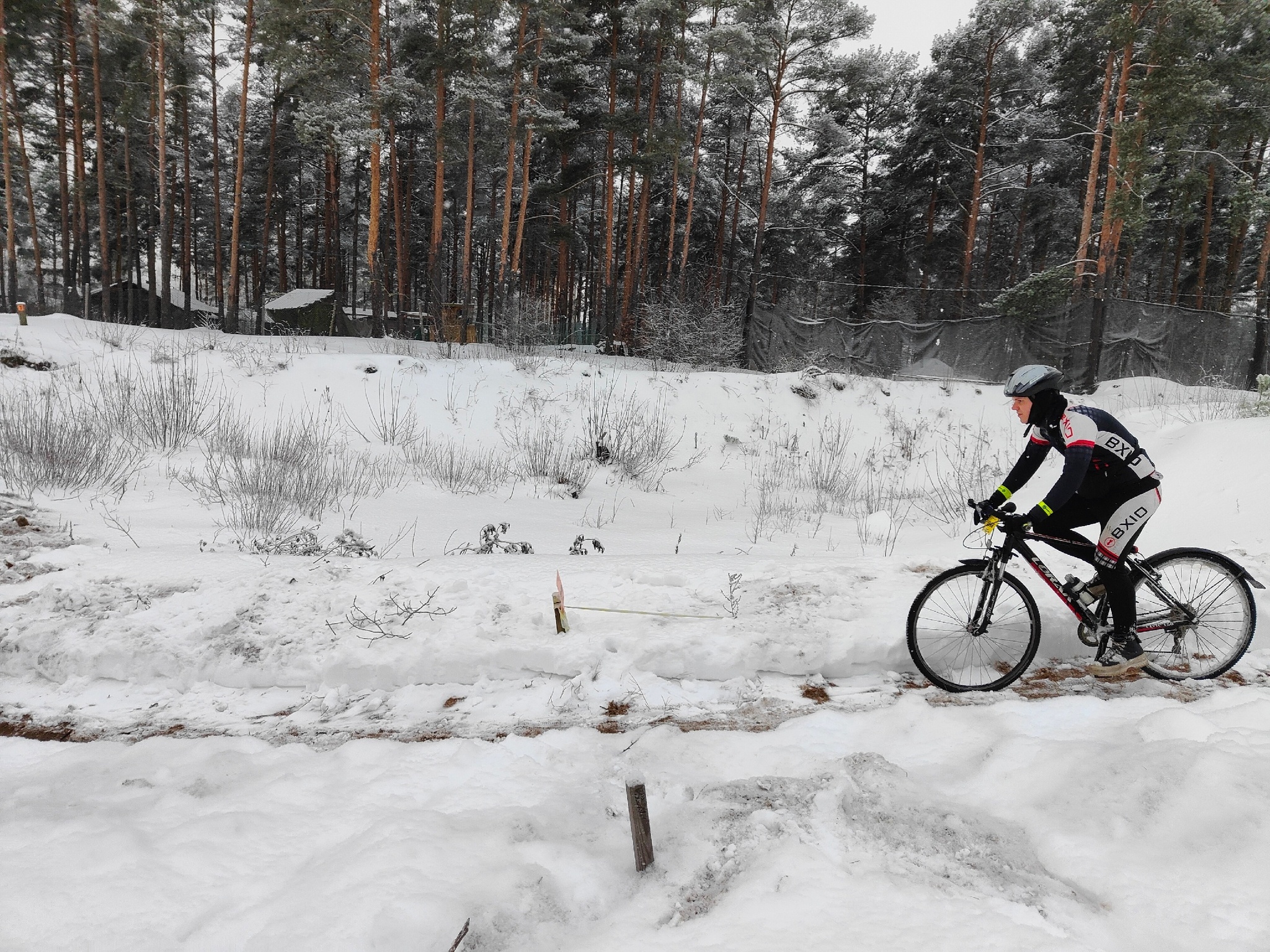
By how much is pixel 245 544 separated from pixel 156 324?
26.7 m

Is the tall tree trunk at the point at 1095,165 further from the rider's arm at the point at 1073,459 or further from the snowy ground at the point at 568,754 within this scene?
the rider's arm at the point at 1073,459

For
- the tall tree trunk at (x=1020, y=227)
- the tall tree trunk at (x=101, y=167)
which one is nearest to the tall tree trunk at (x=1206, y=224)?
the tall tree trunk at (x=1020, y=227)

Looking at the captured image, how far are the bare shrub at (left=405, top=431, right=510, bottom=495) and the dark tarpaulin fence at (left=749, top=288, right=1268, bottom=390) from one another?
9623 millimetres

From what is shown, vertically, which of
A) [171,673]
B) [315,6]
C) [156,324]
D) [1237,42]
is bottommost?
[171,673]

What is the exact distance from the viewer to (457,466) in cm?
758

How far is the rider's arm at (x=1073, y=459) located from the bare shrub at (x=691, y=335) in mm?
11858

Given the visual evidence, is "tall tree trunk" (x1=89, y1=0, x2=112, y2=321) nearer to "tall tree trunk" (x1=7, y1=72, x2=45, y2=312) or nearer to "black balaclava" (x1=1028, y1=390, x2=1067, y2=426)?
"tall tree trunk" (x1=7, y1=72, x2=45, y2=312)

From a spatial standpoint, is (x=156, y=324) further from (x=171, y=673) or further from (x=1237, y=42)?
(x=1237, y=42)

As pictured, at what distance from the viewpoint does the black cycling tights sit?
308 cm

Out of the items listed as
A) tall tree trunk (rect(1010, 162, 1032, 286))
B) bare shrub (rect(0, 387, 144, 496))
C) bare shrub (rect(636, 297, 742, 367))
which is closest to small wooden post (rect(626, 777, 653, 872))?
bare shrub (rect(0, 387, 144, 496))

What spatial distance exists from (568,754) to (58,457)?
18.5 ft

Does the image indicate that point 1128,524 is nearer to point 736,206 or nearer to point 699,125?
point 699,125

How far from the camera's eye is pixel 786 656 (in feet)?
10.0

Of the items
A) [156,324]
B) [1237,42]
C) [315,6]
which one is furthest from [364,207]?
[1237,42]
